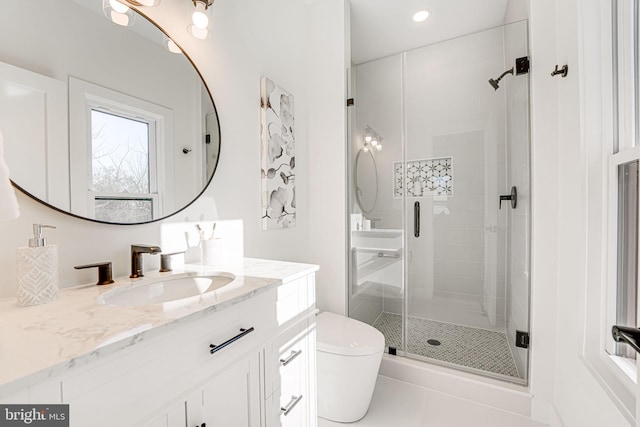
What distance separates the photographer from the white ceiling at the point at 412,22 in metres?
2.09

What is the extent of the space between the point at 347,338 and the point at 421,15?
246 centimetres

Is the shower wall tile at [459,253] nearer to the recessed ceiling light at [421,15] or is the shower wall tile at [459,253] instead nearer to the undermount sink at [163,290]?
the recessed ceiling light at [421,15]

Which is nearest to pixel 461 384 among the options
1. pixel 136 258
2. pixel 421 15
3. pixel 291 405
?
pixel 291 405

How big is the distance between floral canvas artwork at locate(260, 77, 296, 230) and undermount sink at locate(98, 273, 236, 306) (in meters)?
0.63

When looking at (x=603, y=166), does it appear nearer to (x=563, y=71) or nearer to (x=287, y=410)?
(x=563, y=71)

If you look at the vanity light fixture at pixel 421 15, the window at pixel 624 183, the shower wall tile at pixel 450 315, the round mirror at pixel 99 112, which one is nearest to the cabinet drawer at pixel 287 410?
the round mirror at pixel 99 112

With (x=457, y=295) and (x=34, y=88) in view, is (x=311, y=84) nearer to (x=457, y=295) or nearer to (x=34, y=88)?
(x=34, y=88)

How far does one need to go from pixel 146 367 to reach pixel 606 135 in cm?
171

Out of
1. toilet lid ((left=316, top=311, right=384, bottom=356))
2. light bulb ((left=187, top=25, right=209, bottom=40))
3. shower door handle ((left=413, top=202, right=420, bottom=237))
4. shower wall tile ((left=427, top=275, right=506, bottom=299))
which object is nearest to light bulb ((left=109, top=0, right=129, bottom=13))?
light bulb ((left=187, top=25, right=209, bottom=40))

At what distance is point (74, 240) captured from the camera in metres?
0.89

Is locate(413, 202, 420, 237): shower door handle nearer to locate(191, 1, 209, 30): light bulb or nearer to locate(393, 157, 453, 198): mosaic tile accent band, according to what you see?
locate(393, 157, 453, 198): mosaic tile accent band

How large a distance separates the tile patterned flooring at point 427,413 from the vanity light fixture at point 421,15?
2766 mm

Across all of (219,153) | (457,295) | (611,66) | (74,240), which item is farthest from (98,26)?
(457,295)

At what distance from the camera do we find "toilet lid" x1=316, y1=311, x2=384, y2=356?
1434 mm
